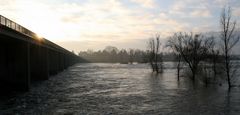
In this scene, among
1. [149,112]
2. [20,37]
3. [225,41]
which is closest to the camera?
[149,112]

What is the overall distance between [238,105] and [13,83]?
975 inches

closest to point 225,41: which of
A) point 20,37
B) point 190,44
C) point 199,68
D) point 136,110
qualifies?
point 199,68

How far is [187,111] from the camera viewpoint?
77.0 feet

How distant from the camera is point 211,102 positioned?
28156mm

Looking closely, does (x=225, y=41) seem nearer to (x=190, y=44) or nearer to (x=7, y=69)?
(x=190, y=44)

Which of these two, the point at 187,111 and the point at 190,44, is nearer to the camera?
the point at 187,111

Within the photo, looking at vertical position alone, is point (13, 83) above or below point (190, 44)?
below

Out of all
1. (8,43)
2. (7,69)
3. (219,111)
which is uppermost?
(8,43)

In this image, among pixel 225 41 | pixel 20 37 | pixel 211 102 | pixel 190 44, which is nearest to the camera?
pixel 211 102

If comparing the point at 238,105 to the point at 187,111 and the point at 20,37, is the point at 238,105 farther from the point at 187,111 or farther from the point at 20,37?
the point at 20,37

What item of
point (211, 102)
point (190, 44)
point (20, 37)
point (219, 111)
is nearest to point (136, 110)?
point (219, 111)

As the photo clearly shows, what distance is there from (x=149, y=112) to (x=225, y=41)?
2085 cm

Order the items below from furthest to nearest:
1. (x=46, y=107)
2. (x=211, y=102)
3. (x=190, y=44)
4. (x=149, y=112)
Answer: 1. (x=190, y=44)
2. (x=211, y=102)
3. (x=46, y=107)
4. (x=149, y=112)

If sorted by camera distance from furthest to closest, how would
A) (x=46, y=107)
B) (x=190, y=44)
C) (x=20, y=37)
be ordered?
(x=190, y=44) → (x=20, y=37) → (x=46, y=107)
